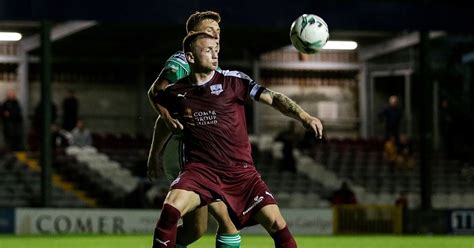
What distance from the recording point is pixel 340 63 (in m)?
32.5

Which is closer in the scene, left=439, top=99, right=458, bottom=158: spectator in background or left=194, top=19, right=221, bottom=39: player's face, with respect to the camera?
left=194, top=19, right=221, bottom=39: player's face

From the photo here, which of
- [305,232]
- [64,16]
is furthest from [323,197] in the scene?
[64,16]

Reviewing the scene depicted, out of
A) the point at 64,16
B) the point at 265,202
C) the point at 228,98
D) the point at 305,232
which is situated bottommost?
the point at 305,232

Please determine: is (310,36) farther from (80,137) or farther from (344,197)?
(80,137)

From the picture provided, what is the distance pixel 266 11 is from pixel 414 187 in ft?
21.8

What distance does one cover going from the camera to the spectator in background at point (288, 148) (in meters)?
23.1

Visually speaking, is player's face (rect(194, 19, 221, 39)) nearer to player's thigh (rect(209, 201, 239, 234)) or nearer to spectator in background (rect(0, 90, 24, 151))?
player's thigh (rect(209, 201, 239, 234))

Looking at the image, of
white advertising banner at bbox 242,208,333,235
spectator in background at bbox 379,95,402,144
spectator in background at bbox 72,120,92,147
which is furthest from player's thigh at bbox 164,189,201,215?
spectator in background at bbox 379,95,402,144

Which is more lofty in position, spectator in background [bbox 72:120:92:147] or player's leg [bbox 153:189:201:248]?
spectator in background [bbox 72:120:92:147]

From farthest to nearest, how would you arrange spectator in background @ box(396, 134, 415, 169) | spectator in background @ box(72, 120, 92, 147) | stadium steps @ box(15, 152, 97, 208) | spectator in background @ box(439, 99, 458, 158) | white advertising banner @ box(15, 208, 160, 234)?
spectator in background @ box(439, 99, 458, 158), spectator in background @ box(396, 134, 415, 169), spectator in background @ box(72, 120, 92, 147), stadium steps @ box(15, 152, 97, 208), white advertising banner @ box(15, 208, 160, 234)

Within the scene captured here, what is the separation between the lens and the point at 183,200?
22.6 ft

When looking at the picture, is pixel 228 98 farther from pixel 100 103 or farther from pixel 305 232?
pixel 100 103

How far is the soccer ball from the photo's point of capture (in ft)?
26.2

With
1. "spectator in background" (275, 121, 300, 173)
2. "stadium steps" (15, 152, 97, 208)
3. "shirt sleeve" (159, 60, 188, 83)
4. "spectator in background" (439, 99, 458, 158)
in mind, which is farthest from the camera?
"spectator in background" (439, 99, 458, 158)
